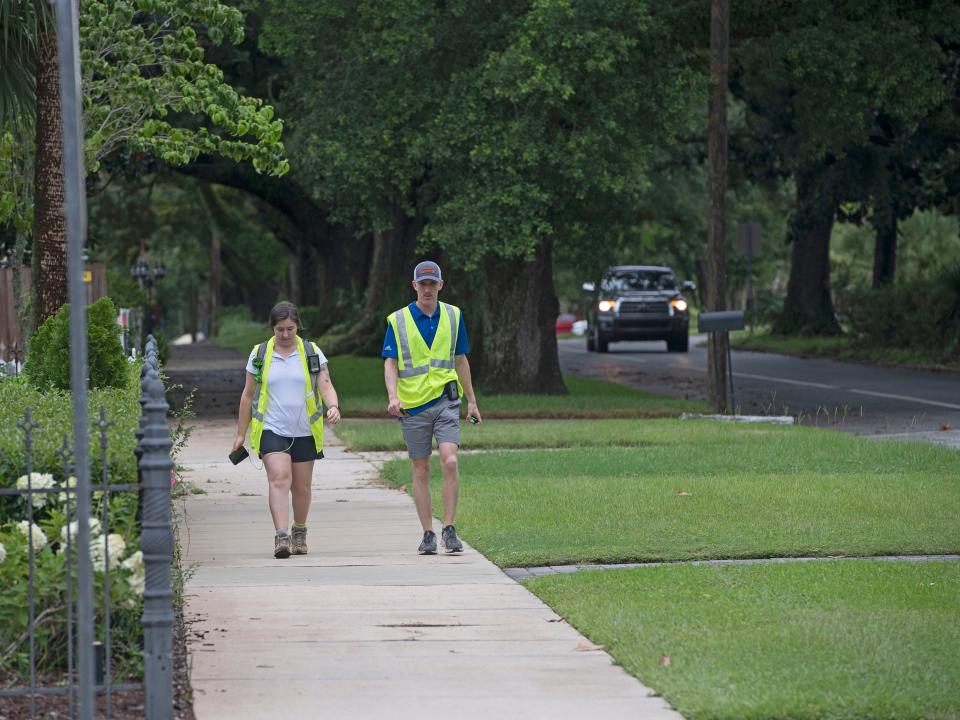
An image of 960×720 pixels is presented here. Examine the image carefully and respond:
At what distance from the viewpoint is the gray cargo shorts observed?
35.5ft

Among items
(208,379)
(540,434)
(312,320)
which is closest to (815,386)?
(540,434)

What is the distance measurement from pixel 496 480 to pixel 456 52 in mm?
11015

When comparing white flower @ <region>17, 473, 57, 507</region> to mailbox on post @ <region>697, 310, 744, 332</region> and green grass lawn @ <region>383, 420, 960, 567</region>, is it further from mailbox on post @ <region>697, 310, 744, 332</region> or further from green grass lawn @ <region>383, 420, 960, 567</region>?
mailbox on post @ <region>697, 310, 744, 332</region>

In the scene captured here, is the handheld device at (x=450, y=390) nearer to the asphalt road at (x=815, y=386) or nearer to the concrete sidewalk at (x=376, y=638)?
the concrete sidewalk at (x=376, y=638)

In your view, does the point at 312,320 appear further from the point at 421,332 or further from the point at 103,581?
the point at 103,581

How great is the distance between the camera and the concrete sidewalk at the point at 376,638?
6766mm

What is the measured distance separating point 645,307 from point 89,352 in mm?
31878

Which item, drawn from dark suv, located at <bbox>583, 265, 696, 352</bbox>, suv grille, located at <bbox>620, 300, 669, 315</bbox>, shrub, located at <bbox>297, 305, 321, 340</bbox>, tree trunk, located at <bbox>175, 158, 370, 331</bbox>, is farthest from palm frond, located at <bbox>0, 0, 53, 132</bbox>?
shrub, located at <bbox>297, 305, 321, 340</bbox>

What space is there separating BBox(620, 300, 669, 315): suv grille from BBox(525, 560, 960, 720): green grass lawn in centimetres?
3359

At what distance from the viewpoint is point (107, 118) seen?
1745 centimetres

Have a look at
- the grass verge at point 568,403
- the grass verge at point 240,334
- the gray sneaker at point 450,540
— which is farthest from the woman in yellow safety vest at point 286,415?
the grass verge at point 240,334

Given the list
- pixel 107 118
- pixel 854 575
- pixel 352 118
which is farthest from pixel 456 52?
pixel 854 575

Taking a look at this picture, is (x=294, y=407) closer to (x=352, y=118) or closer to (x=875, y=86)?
(x=352, y=118)

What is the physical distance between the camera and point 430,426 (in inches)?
428
